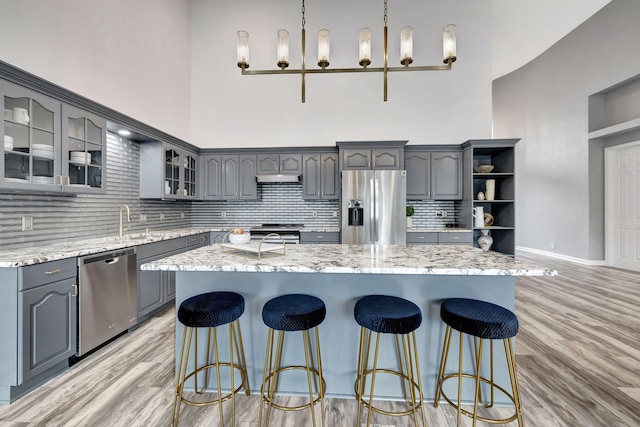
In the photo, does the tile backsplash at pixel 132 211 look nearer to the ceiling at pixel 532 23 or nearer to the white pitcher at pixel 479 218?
the white pitcher at pixel 479 218

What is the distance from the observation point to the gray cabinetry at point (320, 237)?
4.30 meters

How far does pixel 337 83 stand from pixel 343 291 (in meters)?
4.15

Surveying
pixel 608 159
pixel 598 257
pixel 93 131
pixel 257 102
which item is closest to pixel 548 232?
pixel 598 257

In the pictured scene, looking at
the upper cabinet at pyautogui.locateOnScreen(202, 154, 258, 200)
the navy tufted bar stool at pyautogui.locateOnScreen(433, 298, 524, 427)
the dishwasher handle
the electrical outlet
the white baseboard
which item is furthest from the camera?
the white baseboard

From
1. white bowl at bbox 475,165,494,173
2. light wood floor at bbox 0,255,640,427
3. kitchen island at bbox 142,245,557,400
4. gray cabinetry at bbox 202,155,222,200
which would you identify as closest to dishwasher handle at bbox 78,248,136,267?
light wood floor at bbox 0,255,640,427

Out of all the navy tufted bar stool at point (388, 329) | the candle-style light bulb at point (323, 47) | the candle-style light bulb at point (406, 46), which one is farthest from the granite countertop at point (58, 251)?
the candle-style light bulb at point (406, 46)

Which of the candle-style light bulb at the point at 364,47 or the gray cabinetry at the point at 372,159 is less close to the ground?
the candle-style light bulb at the point at 364,47

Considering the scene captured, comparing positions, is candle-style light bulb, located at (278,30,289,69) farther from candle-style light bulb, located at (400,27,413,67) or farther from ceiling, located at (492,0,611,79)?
ceiling, located at (492,0,611,79)

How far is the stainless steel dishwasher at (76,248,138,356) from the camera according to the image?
2.28 metres

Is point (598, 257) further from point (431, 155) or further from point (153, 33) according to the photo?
point (153, 33)

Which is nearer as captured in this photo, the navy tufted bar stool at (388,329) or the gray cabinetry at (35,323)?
the navy tufted bar stool at (388,329)

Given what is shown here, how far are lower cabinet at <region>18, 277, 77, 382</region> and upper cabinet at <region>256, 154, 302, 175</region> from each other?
2960mm

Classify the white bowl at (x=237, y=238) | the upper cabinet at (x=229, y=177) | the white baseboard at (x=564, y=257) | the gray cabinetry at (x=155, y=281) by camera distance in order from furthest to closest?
the white baseboard at (x=564, y=257), the upper cabinet at (x=229, y=177), the gray cabinetry at (x=155, y=281), the white bowl at (x=237, y=238)

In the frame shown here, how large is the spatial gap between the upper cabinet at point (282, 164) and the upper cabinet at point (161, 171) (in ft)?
4.09
